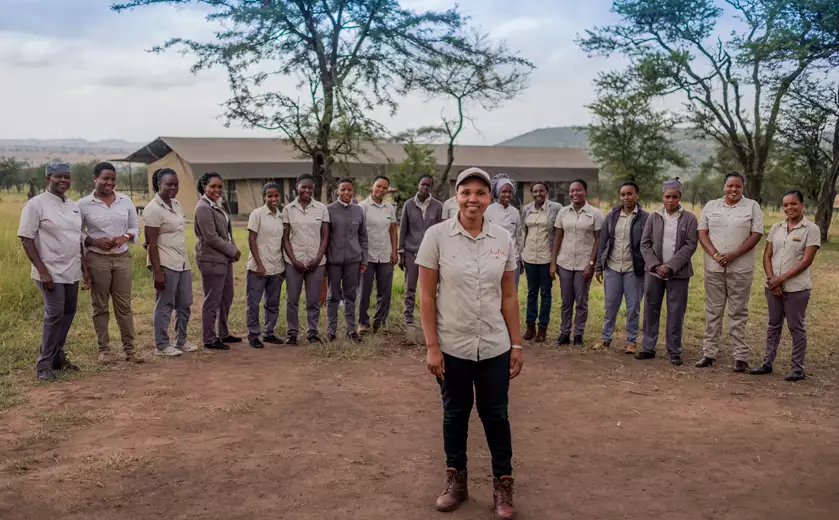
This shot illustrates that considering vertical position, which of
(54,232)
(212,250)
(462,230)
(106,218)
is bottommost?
(212,250)

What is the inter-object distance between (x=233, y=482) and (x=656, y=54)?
72.2 ft

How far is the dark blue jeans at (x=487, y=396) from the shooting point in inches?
139

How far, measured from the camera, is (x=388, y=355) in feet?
23.8

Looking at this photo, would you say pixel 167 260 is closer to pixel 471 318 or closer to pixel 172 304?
pixel 172 304

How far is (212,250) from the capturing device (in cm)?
727

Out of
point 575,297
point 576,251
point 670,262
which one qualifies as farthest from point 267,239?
point 670,262

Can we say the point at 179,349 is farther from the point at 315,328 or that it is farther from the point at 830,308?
the point at 830,308

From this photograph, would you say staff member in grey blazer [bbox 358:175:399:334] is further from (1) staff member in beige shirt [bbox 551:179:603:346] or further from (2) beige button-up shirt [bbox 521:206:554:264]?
(1) staff member in beige shirt [bbox 551:179:603:346]

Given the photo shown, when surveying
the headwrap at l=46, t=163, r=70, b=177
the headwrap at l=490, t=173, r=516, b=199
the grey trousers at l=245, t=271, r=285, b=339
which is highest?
the headwrap at l=46, t=163, r=70, b=177

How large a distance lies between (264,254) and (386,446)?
3.57 m

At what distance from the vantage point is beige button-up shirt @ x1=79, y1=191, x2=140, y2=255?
21.0 ft

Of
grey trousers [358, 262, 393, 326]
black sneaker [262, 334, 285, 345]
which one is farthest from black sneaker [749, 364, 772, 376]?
black sneaker [262, 334, 285, 345]

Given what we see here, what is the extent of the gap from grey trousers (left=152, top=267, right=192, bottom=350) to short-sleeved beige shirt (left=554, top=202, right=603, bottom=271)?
400 centimetres

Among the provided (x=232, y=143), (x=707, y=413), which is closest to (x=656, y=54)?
(x=232, y=143)
